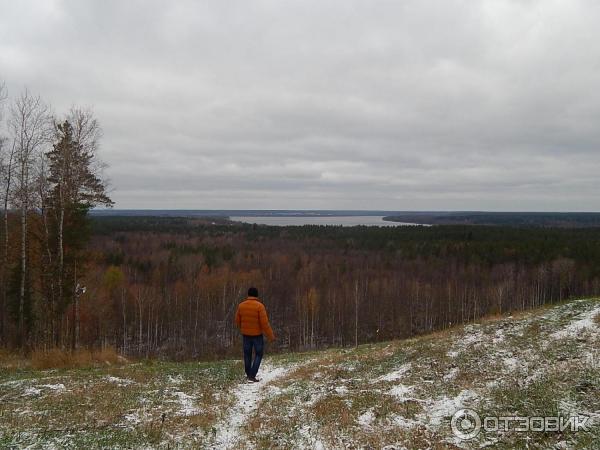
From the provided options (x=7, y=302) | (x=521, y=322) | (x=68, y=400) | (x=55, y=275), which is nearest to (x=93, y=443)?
(x=68, y=400)

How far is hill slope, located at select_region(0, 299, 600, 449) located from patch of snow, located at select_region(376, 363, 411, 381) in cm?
3

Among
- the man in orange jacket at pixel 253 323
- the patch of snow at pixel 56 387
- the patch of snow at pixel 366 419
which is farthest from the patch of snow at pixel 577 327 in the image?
the patch of snow at pixel 56 387

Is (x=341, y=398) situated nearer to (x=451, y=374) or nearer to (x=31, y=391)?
(x=451, y=374)

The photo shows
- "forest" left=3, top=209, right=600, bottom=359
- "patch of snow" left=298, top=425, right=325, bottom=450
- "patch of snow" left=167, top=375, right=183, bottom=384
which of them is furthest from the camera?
"forest" left=3, top=209, right=600, bottom=359

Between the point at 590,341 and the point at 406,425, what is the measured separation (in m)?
6.55

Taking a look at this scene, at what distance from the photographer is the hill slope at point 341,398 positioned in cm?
718

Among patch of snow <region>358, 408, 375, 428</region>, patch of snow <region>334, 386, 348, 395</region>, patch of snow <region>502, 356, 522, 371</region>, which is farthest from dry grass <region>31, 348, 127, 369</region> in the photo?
patch of snow <region>502, 356, 522, 371</region>

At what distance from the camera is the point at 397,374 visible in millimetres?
10766

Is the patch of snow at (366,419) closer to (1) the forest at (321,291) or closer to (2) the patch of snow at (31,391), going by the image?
(2) the patch of snow at (31,391)

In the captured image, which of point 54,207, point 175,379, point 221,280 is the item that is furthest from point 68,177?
point 221,280

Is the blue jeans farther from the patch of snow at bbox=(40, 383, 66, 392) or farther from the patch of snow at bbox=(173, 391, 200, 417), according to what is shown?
the patch of snow at bbox=(40, 383, 66, 392)

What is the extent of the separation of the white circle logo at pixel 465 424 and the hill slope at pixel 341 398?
14 cm

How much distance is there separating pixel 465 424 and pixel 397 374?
3.47 m

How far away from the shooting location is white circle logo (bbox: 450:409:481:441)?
6984 mm
